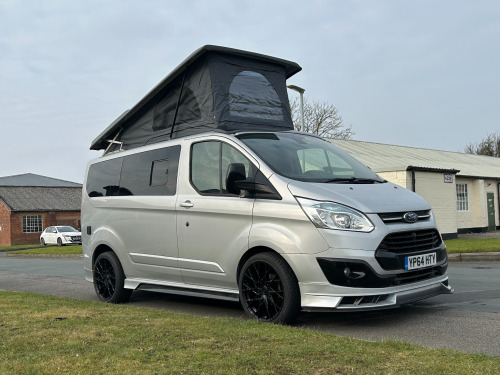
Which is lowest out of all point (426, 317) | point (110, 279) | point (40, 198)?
point (426, 317)

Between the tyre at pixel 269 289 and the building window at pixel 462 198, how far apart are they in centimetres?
2404

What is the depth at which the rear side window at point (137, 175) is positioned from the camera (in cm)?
755

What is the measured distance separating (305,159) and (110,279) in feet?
11.8

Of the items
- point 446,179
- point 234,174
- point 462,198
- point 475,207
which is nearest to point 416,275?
point 234,174

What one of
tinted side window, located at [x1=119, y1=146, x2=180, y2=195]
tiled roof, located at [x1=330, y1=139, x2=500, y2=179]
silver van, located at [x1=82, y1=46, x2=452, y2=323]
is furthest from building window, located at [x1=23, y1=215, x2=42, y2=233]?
tinted side window, located at [x1=119, y1=146, x2=180, y2=195]

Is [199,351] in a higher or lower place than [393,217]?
lower

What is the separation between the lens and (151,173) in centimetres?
786

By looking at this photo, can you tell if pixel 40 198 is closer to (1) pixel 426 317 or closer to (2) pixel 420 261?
(1) pixel 426 317

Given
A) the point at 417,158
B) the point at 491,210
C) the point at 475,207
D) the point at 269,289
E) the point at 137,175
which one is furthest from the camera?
the point at 417,158

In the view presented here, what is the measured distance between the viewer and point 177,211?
23.7ft

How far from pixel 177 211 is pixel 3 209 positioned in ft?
165

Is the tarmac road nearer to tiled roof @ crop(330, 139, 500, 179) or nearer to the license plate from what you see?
the license plate

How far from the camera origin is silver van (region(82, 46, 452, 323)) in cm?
567

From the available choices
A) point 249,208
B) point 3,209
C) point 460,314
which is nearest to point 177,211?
point 249,208
